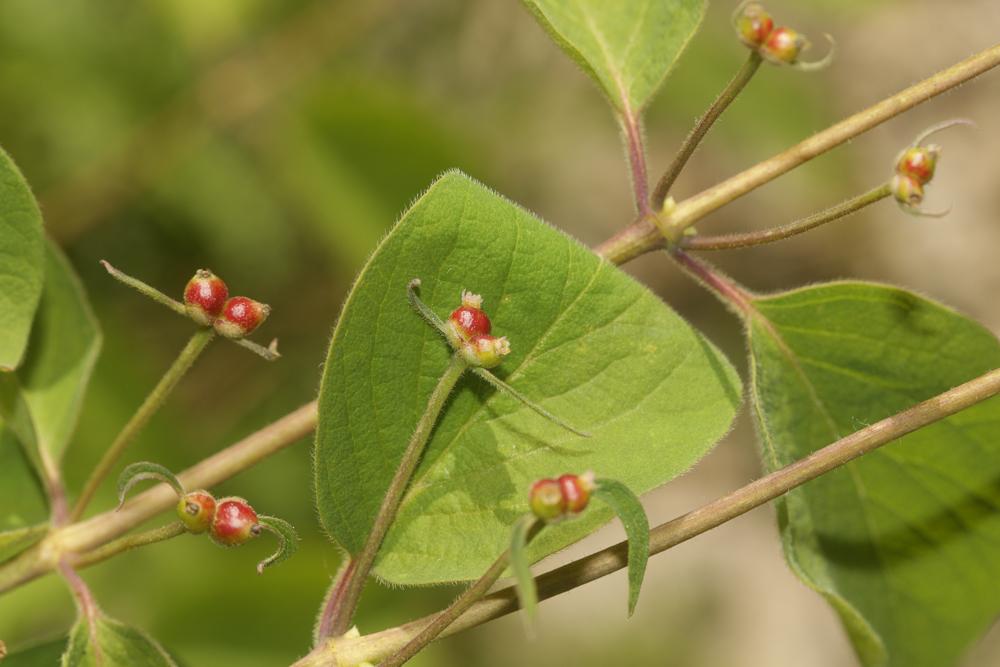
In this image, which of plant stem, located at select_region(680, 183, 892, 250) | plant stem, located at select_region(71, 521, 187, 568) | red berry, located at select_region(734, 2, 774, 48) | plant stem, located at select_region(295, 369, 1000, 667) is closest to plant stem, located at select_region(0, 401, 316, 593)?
plant stem, located at select_region(71, 521, 187, 568)

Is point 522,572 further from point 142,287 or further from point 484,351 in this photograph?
point 142,287

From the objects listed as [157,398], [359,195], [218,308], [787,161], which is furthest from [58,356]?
[359,195]

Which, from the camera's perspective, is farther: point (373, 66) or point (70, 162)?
point (373, 66)

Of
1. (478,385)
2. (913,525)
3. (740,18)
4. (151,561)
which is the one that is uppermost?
(740,18)

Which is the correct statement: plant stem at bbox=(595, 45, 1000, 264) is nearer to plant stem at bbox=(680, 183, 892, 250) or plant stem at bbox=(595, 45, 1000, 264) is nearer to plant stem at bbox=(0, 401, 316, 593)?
plant stem at bbox=(680, 183, 892, 250)

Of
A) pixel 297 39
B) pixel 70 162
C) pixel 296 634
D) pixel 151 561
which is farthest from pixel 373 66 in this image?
pixel 296 634

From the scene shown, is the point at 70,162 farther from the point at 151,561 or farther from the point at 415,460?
the point at 415,460
